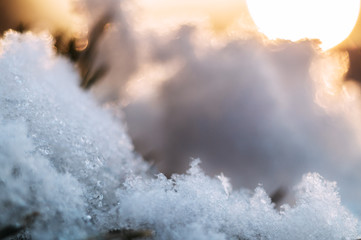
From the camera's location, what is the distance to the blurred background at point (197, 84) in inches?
19.6

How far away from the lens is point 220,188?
0.35 m

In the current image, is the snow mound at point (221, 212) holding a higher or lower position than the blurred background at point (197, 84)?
lower

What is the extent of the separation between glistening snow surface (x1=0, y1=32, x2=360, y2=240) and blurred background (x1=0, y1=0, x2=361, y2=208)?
0.32ft

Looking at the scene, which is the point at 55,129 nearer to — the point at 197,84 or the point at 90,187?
the point at 90,187

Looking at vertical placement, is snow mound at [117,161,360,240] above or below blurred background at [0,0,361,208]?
below

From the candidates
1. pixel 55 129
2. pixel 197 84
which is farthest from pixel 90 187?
pixel 197 84

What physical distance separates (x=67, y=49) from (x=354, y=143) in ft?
2.33

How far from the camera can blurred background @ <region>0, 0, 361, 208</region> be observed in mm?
499

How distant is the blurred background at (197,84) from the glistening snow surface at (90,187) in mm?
97

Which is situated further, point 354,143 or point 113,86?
point 354,143

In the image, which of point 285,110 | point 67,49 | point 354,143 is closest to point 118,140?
point 67,49

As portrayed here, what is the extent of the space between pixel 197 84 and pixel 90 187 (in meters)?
0.31

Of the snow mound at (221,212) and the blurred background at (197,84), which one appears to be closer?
the snow mound at (221,212)

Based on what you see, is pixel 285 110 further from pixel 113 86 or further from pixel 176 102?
pixel 113 86
